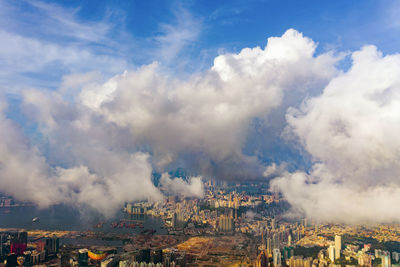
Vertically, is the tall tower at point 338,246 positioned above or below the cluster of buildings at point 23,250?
above

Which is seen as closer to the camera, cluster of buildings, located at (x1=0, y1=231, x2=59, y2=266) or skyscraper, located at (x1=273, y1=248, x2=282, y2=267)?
skyscraper, located at (x1=273, y1=248, x2=282, y2=267)

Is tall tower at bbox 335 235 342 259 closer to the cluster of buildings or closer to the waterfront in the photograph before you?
the waterfront

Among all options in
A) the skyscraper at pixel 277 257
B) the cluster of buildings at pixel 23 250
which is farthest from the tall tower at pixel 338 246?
the cluster of buildings at pixel 23 250

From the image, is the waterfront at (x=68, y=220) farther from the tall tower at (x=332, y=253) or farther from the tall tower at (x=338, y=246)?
the tall tower at (x=338, y=246)

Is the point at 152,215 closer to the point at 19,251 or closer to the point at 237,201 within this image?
the point at 237,201

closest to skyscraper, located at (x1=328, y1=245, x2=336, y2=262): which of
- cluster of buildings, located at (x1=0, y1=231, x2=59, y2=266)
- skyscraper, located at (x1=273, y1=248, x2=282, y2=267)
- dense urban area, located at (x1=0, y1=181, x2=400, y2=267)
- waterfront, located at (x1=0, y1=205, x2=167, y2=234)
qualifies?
dense urban area, located at (x1=0, y1=181, x2=400, y2=267)

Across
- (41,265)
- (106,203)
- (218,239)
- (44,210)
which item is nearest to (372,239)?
(218,239)

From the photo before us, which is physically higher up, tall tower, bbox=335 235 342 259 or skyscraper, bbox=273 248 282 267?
tall tower, bbox=335 235 342 259

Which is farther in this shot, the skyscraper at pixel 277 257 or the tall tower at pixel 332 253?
the tall tower at pixel 332 253

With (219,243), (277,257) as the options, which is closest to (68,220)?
(219,243)

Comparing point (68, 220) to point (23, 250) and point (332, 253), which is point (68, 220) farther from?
point (332, 253)

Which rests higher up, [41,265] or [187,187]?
[187,187]
